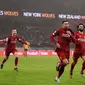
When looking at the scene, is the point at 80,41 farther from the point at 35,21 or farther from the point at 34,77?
the point at 35,21

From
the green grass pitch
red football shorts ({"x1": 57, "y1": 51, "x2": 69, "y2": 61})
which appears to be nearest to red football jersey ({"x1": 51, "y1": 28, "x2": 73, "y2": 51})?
red football shorts ({"x1": 57, "y1": 51, "x2": 69, "y2": 61})

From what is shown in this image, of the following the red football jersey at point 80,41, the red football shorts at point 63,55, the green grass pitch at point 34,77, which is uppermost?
the red football jersey at point 80,41

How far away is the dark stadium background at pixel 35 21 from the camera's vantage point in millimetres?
40688

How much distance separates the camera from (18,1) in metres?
41.4

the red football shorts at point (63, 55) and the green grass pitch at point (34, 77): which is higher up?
the red football shorts at point (63, 55)

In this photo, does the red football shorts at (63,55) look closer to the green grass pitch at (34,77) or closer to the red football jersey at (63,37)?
the red football jersey at (63,37)

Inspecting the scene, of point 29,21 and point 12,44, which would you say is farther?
point 29,21

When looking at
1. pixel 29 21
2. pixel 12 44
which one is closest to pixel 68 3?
pixel 29 21

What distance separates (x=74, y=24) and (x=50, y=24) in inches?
125

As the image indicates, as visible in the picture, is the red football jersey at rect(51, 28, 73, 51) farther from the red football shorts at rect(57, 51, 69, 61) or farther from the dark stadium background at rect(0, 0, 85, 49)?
the dark stadium background at rect(0, 0, 85, 49)

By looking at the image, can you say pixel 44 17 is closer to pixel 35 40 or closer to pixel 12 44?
pixel 35 40

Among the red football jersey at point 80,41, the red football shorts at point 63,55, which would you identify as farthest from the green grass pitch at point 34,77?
the red football jersey at point 80,41

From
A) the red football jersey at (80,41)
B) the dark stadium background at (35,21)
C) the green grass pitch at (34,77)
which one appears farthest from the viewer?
the dark stadium background at (35,21)

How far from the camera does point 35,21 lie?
41.6 meters
